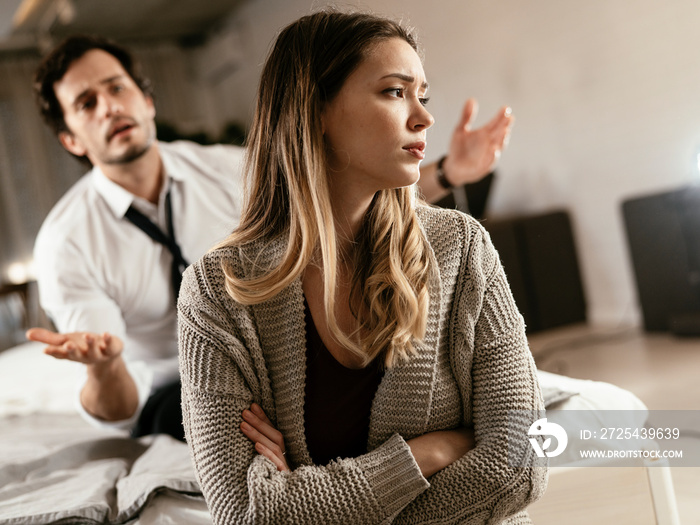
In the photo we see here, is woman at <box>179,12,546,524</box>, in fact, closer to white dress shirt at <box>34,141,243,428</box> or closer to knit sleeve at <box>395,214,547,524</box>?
knit sleeve at <box>395,214,547,524</box>

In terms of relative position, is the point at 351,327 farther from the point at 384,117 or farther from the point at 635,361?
the point at 635,361

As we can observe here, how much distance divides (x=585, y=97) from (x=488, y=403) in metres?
3.08

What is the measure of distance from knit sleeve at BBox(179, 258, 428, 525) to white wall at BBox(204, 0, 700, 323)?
1796mm

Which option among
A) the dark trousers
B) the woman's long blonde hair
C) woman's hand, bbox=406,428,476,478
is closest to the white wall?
the dark trousers

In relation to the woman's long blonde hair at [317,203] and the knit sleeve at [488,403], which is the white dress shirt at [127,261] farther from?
the knit sleeve at [488,403]

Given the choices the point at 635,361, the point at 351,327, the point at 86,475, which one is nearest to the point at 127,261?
the point at 86,475

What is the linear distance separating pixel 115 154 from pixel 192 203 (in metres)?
0.24

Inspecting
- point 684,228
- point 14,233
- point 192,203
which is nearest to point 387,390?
point 192,203

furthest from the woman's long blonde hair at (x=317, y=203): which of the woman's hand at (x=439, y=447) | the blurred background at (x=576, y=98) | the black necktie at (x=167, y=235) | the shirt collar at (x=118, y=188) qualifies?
the blurred background at (x=576, y=98)

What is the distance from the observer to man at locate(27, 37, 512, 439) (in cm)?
188

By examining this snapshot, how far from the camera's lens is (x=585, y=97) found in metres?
3.76

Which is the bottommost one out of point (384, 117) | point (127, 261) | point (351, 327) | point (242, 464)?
point (242, 464)

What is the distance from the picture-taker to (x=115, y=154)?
1.96m

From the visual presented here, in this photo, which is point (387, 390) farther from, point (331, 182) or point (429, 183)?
point (429, 183)
